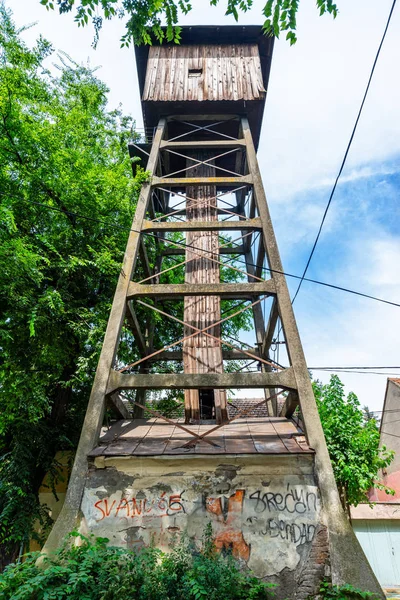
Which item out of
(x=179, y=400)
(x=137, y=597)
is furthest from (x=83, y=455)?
(x=179, y=400)

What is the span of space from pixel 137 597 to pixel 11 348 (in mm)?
3963

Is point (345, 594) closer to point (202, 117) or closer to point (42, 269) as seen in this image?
point (42, 269)

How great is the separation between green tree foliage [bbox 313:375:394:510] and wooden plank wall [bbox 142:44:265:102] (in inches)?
314

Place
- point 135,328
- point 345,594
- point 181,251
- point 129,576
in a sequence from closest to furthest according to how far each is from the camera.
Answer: point 129,576, point 345,594, point 135,328, point 181,251

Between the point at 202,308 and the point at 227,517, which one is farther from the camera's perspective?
the point at 202,308

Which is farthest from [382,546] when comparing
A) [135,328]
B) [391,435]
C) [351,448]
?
[135,328]

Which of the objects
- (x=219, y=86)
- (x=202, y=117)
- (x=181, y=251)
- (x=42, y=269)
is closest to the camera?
(x=42, y=269)

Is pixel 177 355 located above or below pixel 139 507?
above

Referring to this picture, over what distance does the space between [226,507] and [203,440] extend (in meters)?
0.90

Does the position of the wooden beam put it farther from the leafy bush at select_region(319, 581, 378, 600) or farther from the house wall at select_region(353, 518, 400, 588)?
the house wall at select_region(353, 518, 400, 588)

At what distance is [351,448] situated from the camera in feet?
29.6

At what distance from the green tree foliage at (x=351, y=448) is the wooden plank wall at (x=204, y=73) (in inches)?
314

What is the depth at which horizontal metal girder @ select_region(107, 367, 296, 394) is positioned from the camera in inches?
191

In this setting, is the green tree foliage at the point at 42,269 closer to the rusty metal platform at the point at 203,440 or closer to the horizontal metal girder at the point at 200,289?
the horizontal metal girder at the point at 200,289
